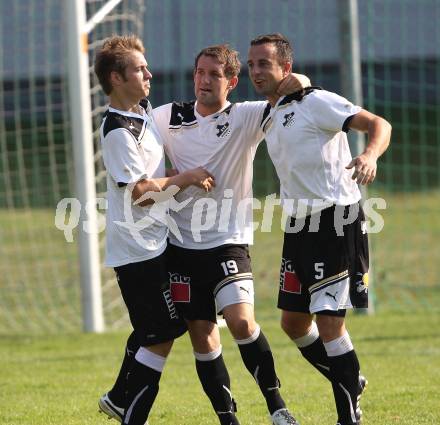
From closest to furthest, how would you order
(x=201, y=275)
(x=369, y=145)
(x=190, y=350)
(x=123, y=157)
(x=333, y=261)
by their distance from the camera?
(x=369, y=145)
(x=123, y=157)
(x=333, y=261)
(x=201, y=275)
(x=190, y=350)

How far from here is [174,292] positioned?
562 centimetres

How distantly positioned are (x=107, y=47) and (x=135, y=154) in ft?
1.86

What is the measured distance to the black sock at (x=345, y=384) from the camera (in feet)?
17.7

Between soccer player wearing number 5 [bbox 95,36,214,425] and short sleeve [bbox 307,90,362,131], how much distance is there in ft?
2.24

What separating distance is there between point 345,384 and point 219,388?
658 mm

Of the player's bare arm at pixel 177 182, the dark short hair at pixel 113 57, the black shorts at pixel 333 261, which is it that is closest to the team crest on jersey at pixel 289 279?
the black shorts at pixel 333 261

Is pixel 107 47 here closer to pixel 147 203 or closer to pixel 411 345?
pixel 147 203

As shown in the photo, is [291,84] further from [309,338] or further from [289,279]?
[309,338]

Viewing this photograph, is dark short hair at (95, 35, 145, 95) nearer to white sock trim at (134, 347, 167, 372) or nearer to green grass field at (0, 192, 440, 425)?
white sock trim at (134, 347, 167, 372)

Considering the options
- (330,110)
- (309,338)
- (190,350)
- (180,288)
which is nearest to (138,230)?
(180,288)

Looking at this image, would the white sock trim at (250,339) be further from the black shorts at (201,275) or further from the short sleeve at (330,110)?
the short sleeve at (330,110)

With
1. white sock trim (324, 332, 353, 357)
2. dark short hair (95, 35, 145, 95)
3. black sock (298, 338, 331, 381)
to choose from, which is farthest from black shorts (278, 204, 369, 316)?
dark short hair (95, 35, 145, 95)

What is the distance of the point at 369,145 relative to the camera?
5.11m

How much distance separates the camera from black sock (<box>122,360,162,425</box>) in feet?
17.6
